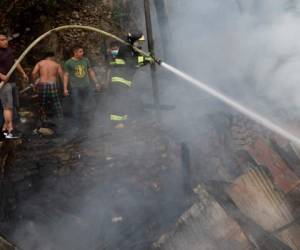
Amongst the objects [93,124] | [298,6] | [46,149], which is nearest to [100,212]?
[46,149]

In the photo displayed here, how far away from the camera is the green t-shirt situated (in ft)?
27.5

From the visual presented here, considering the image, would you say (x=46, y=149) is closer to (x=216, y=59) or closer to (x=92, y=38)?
→ (x=216, y=59)

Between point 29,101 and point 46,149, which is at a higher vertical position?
point 29,101

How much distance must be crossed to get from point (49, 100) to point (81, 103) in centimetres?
73

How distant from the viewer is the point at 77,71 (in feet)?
27.6

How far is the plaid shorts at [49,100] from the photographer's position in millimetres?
8562

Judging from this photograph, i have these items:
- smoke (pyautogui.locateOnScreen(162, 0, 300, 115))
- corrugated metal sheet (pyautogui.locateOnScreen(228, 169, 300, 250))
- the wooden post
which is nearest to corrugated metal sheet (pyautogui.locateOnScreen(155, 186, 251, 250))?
corrugated metal sheet (pyautogui.locateOnScreen(228, 169, 300, 250))

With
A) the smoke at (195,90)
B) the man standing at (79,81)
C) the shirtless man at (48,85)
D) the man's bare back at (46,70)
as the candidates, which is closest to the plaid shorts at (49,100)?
the shirtless man at (48,85)

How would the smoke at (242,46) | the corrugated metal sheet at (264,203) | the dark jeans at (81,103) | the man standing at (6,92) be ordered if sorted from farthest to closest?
1. the dark jeans at (81,103)
2. the man standing at (6,92)
3. the smoke at (242,46)
4. the corrugated metal sheet at (264,203)

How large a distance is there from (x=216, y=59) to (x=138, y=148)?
3.42 metres

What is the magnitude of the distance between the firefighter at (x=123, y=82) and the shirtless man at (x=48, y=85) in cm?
121

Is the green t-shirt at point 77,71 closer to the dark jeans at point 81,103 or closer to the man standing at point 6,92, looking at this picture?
the dark jeans at point 81,103

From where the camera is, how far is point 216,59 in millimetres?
9305

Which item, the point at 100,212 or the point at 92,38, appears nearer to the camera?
the point at 100,212
